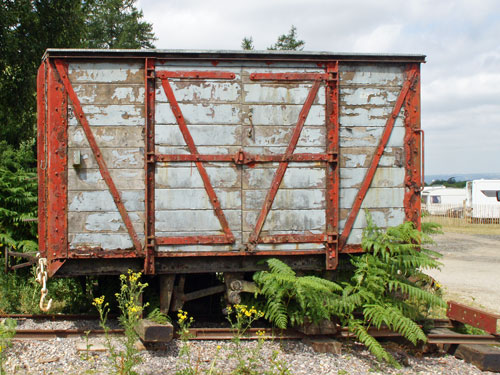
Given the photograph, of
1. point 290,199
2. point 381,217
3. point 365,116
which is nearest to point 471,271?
point 381,217

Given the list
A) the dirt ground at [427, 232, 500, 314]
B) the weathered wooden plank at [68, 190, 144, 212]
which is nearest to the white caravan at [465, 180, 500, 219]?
the dirt ground at [427, 232, 500, 314]

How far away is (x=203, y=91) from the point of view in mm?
6223

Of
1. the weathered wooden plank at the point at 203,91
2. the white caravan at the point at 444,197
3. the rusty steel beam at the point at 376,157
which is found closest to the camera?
the weathered wooden plank at the point at 203,91

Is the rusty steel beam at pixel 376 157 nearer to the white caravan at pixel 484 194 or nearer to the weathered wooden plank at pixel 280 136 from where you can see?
the weathered wooden plank at pixel 280 136

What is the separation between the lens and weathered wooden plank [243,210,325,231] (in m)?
6.25

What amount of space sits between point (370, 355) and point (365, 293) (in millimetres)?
771

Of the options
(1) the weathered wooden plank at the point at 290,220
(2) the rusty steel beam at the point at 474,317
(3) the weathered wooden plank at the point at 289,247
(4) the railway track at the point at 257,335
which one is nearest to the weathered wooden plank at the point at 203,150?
(1) the weathered wooden plank at the point at 290,220

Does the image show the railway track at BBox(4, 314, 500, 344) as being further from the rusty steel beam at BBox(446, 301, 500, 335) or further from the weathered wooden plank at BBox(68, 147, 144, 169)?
the weathered wooden plank at BBox(68, 147, 144, 169)

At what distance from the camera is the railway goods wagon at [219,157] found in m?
6.05

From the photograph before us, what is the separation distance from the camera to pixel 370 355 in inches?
233

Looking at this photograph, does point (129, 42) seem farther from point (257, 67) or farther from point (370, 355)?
point (370, 355)

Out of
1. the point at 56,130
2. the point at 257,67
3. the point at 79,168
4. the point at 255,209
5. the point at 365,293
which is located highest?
the point at 257,67

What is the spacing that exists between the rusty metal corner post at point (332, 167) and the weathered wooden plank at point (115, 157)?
2526mm

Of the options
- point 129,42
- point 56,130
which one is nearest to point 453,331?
point 56,130
